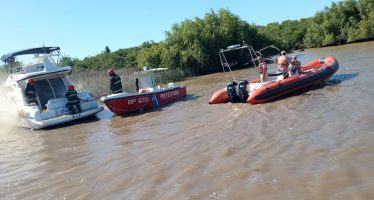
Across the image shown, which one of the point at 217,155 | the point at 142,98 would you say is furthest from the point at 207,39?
the point at 217,155

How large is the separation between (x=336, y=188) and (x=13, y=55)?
13198 mm

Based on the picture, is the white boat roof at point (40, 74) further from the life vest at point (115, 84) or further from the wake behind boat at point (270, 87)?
the wake behind boat at point (270, 87)

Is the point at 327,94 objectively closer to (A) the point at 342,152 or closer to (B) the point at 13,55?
(A) the point at 342,152

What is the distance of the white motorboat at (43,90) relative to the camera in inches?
532

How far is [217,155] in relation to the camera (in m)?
6.88

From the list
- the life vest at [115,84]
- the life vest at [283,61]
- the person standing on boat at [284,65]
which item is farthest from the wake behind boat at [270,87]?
the life vest at [115,84]

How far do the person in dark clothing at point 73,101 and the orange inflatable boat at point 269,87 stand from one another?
445 centimetres

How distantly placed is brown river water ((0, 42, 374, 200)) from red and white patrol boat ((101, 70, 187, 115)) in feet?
4.18

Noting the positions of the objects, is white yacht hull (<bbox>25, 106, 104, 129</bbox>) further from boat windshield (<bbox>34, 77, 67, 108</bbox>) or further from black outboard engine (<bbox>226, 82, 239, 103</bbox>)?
black outboard engine (<bbox>226, 82, 239, 103</bbox>)

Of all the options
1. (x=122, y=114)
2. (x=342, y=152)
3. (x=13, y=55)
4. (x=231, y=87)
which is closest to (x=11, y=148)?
(x=122, y=114)

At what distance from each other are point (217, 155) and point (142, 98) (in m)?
7.65

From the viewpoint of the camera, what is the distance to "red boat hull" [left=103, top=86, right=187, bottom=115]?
13.5 m

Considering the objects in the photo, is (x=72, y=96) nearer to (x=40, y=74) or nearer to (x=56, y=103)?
(x=56, y=103)

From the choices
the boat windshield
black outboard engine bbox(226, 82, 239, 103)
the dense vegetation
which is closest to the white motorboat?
the boat windshield
